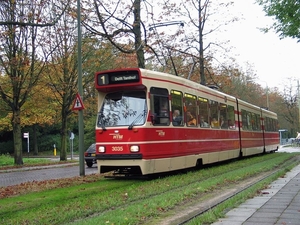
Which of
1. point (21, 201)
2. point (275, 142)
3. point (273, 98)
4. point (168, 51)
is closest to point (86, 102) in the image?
point (168, 51)

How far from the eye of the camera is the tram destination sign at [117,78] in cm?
1230

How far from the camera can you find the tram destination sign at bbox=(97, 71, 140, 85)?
1230cm

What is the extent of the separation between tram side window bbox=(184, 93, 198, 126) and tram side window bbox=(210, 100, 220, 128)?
2.27 metres

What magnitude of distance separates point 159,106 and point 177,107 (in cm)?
123

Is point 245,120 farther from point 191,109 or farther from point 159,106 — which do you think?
point 159,106

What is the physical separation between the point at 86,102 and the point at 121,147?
75.9 feet

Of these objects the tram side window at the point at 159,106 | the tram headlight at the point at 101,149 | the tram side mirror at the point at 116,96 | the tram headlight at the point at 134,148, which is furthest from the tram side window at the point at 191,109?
the tram headlight at the point at 101,149

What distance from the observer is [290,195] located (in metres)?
8.77

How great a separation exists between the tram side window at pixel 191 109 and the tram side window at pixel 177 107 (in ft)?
1.69

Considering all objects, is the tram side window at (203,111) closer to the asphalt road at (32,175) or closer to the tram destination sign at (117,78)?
the tram destination sign at (117,78)

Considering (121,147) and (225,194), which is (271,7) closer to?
(121,147)

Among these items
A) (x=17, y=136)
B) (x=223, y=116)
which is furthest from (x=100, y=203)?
(x=17, y=136)

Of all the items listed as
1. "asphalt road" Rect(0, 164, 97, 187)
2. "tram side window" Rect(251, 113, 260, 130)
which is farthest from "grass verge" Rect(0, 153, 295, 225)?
"tram side window" Rect(251, 113, 260, 130)

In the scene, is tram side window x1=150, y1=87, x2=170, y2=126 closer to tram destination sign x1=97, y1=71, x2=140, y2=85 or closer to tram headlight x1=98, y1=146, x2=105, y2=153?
tram destination sign x1=97, y1=71, x2=140, y2=85
